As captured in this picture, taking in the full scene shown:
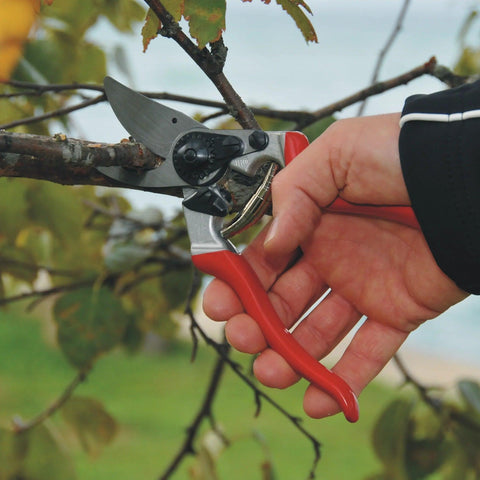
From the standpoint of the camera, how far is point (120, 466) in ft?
10.5

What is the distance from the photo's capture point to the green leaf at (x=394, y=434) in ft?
4.06

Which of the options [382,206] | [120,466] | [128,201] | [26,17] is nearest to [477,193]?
[382,206]

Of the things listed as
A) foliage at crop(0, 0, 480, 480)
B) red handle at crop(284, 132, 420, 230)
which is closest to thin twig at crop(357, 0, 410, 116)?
foliage at crop(0, 0, 480, 480)

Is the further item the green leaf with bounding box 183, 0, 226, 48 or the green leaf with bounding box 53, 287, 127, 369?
the green leaf with bounding box 53, 287, 127, 369

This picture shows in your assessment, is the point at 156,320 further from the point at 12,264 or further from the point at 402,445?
the point at 402,445

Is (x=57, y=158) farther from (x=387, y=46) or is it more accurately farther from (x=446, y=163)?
(x=387, y=46)

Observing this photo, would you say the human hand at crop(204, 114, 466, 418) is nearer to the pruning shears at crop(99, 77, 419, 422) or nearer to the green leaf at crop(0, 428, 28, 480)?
the pruning shears at crop(99, 77, 419, 422)

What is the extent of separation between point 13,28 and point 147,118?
272 millimetres

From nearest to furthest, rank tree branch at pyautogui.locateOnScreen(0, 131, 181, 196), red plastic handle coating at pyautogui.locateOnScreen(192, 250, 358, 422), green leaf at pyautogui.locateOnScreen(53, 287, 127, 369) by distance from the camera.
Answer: tree branch at pyautogui.locateOnScreen(0, 131, 181, 196)
red plastic handle coating at pyautogui.locateOnScreen(192, 250, 358, 422)
green leaf at pyautogui.locateOnScreen(53, 287, 127, 369)

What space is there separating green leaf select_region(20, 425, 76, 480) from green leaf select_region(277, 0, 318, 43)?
739mm

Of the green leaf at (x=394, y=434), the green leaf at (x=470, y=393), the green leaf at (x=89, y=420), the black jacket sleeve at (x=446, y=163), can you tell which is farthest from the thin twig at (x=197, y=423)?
the black jacket sleeve at (x=446, y=163)

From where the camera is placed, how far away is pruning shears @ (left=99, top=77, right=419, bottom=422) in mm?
770

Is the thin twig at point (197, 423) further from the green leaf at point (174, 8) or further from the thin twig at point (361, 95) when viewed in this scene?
the green leaf at point (174, 8)

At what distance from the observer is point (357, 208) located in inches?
31.4
